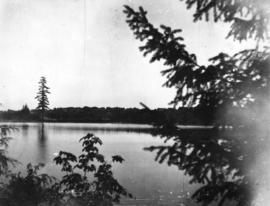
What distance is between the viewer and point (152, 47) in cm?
381

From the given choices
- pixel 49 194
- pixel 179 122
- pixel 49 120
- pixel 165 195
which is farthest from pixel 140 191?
pixel 49 120

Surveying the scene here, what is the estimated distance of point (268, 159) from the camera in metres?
3.68

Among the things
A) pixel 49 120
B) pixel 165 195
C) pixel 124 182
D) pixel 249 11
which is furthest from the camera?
pixel 49 120

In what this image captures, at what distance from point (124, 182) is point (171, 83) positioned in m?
20.0

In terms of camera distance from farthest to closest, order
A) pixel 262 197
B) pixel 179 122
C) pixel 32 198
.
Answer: pixel 32 198 → pixel 179 122 → pixel 262 197

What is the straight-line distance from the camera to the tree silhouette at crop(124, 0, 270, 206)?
3646 millimetres

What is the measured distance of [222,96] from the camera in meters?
3.96

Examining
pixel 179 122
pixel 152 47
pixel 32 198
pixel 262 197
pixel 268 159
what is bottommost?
pixel 32 198

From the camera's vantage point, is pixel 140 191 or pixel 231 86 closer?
pixel 231 86

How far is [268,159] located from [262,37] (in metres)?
1.48

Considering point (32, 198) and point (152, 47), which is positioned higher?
point (152, 47)

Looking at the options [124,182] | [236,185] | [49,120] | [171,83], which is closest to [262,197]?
[236,185]

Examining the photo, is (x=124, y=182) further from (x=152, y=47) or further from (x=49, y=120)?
(x=49, y=120)

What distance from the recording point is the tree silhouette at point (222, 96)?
3.65 meters
